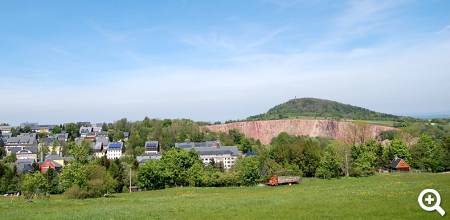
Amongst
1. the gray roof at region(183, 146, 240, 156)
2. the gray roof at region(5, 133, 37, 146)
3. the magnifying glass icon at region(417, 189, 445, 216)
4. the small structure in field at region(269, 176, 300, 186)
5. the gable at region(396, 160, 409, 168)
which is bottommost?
the small structure in field at region(269, 176, 300, 186)

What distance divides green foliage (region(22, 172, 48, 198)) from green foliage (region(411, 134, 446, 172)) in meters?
62.6

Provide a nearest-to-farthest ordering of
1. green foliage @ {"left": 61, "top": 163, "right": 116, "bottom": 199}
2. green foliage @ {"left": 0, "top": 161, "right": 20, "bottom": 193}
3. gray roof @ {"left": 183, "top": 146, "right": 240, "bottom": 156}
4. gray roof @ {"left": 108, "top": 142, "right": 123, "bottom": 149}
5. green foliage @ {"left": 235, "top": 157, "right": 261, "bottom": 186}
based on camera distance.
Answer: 1. green foliage @ {"left": 61, "top": 163, "right": 116, "bottom": 199}
2. green foliage @ {"left": 235, "top": 157, "right": 261, "bottom": 186}
3. green foliage @ {"left": 0, "top": 161, "right": 20, "bottom": 193}
4. gray roof @ {"left": 183, "top": 146, "right": 240, "bottom": 156}
5. gray roof @ {"left": 108, "top": 142, "right": 123, "bottom": 149}

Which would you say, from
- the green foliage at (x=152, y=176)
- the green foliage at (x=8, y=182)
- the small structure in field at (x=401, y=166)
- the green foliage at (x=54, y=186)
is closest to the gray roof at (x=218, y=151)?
the small structure in field at (x=401, y=166)

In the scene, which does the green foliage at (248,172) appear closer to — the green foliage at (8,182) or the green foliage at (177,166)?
the green foliage at (177,166)

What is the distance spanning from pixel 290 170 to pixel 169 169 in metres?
19.7

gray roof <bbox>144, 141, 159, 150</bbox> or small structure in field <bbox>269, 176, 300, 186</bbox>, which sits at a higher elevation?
gray roof <bbox>144, 141, 159, 150</bbox>

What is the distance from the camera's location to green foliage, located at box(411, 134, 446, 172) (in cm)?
7600

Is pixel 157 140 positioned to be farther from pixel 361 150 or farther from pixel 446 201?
pixel 446 201

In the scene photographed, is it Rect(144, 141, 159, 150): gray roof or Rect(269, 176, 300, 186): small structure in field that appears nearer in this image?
Rect(269, 176, 300, 186): small structure in field

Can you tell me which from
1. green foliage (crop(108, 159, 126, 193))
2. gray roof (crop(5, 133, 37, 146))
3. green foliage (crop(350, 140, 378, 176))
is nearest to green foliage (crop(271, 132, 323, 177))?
green foliage (crop(350, 140, 378, 176))

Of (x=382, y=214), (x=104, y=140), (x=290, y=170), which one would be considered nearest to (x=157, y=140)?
(x=104, y=140)

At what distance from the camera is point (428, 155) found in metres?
80.2

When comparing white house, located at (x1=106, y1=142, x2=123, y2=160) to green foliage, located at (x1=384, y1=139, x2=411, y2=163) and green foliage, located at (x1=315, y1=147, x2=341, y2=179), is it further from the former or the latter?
green foliage, located at (x1=315, y1=147, x2=341, y2=179)

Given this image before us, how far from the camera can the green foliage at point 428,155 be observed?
2992 inches
